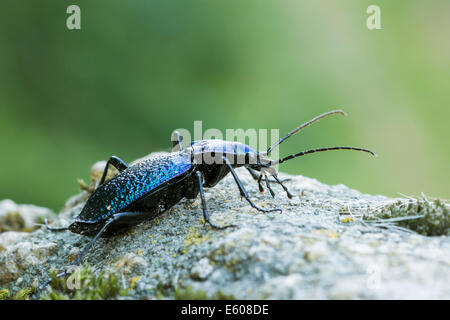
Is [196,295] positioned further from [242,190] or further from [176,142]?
[176,142]

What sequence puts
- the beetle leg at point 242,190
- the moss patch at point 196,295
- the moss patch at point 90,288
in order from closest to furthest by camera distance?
the moss patch at point 196,295 < the moss patch at point 90,288 < the beetle leg at point 242,190

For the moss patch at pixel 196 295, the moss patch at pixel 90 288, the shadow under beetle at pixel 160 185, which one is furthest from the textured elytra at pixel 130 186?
the moss patch at pixel 196 295

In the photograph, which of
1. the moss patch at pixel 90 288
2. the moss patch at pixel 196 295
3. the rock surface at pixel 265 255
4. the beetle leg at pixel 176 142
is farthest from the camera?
the beetle leg at pixel 176 142

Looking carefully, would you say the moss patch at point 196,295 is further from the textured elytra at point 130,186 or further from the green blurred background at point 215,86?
the green blurred background at point 215,86

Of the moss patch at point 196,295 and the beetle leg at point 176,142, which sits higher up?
the beetle leg at point 176,142

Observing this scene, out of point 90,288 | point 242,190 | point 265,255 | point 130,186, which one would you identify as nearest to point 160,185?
point 130,186

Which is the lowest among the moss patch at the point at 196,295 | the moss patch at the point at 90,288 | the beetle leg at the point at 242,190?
the moss patch at the point at 90,288

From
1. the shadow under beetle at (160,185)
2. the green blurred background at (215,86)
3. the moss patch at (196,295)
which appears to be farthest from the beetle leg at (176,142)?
the green blurred background at (215,86)

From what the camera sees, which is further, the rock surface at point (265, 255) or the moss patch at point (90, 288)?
the moss patch at point (90, 288)
